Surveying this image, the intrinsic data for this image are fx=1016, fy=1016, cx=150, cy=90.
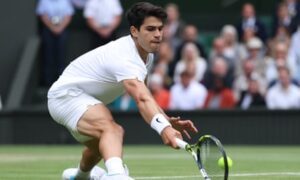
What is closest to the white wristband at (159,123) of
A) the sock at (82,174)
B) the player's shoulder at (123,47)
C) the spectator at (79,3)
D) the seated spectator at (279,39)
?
the player's shoulder at (123,47)

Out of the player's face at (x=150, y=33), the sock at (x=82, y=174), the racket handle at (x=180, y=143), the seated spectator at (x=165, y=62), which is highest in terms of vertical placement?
the player's face at (x=150, y=33)

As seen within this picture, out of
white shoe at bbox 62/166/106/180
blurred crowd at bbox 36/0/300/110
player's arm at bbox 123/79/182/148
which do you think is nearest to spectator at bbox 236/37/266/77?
blurred crowd at bbox 36/0/300/110

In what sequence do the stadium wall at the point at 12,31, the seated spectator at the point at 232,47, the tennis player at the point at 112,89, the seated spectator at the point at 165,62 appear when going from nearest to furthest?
the tennis player at the point at 112,89 → the seated spectator at the point at 165,62 → the seated spectator at the point at 232,47 → the stadium wall at the point at 12,31

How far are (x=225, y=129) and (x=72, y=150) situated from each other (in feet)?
10.2

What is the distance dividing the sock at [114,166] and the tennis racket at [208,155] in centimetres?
68

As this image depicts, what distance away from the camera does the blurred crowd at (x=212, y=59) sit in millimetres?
19250

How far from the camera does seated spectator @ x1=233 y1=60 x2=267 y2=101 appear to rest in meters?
19.4

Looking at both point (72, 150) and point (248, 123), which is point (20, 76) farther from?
point (248, 123)

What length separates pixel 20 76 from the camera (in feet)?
68.9

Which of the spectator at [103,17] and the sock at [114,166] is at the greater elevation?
the sock at [114,166]

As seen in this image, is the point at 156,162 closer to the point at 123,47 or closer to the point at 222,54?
the point at 123,47

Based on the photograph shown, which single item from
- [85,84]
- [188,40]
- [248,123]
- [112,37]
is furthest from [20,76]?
[85,84]

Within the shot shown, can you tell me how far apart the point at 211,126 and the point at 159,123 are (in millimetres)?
10866

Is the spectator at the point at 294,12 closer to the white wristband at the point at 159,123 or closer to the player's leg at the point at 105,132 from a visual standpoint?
the player's leg at the point at 105,132
